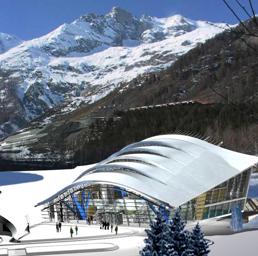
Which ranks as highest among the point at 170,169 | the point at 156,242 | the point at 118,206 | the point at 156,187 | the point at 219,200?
the point at 170,169

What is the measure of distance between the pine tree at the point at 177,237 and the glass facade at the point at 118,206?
27151 mm

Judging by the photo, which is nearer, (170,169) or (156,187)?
(156,187)

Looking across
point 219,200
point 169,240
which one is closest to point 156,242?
point 169,240

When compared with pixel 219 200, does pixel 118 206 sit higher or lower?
higher

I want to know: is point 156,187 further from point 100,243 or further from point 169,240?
point 169,240

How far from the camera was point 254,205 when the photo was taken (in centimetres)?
5712

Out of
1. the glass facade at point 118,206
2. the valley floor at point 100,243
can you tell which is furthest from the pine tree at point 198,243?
the glass facade at point 118,206

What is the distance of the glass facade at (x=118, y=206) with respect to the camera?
48.0 m

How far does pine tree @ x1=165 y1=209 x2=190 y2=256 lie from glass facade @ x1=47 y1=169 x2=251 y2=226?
89.1 feet

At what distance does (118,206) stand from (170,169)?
643 centimetres

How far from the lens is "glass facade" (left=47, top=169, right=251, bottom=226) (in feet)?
157

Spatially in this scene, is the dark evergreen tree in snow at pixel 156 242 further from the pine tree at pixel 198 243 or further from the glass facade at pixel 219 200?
the glass facade at pixel 219 200

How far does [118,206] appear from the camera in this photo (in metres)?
49.2

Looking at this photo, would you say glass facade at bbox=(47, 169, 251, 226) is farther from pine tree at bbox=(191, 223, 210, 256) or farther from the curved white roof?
pine tree at bbox=(191, 223, 210, 256)
